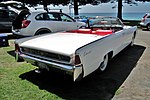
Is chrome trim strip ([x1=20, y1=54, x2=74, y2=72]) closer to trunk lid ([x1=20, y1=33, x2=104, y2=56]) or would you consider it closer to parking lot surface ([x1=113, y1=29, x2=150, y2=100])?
trunk lid ([x1=20, y1=33, x2=104, y2=56])

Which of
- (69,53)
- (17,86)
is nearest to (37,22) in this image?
(17,86)

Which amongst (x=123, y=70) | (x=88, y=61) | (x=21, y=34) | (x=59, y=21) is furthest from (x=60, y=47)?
(x=59, y=21)

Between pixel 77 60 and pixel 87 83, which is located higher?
pixel 77 60

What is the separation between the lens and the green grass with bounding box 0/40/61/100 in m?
4.02

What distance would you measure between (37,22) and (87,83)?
485cm

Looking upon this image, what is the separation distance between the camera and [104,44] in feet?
15.9

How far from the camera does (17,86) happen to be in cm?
450

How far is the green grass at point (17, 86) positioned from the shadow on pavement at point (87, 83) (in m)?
0.16

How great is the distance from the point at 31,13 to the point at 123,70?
16.0ft

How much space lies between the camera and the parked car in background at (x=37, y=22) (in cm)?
862

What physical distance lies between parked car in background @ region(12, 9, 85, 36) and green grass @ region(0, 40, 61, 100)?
2727mm

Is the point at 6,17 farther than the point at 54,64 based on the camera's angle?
Yes

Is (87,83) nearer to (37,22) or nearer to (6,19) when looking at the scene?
(37,22)

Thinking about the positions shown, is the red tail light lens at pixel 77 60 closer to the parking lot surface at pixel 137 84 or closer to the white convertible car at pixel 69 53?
the white convertible car at pixel 69 53
